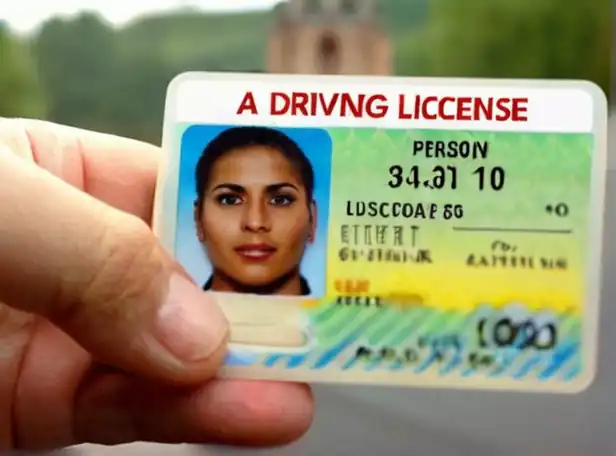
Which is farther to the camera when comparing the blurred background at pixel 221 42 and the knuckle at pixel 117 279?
the blurred background at pixel 221 42

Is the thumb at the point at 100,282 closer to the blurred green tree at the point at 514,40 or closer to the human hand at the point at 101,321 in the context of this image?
the human hand at the point at 101,321

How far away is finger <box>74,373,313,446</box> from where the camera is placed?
0.37 metres

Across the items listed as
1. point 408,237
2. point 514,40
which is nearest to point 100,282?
point 408,237

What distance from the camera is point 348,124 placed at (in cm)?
36

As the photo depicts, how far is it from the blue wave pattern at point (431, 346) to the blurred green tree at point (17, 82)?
0.65ft

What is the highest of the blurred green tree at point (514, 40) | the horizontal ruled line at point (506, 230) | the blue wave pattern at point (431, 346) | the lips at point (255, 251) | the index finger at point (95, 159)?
the blurred green tree at point (514, 40)

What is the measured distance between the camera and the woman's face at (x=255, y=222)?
1.18ft

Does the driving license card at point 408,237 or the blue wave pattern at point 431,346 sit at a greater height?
the driving license card at point 408,237

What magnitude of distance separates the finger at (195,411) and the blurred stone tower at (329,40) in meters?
0.15

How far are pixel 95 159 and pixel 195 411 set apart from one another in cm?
14

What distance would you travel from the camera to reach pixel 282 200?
1.19ft

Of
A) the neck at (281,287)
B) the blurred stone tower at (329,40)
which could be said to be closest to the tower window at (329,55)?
the blurred stone tower at (329,40)

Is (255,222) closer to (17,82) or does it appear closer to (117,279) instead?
(117,279)

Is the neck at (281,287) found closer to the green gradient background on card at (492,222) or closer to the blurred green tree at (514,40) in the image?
the green gradient background on card at (492,222)
